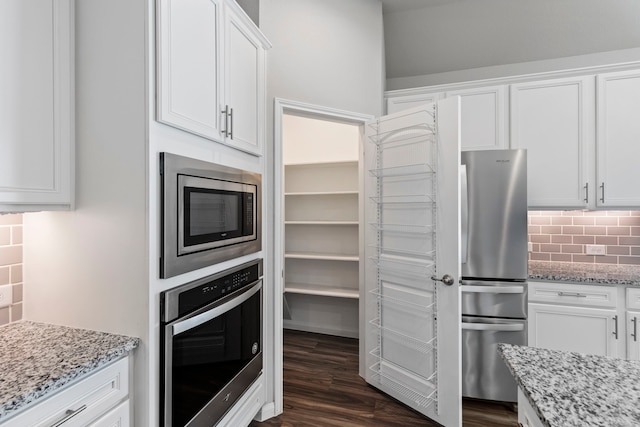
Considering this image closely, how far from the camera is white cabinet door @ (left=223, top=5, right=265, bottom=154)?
1.67m

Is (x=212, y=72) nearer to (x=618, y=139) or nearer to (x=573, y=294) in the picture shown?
(x=573, y=294)

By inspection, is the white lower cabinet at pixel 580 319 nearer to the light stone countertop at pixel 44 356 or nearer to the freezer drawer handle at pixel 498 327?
the freezer drawer handle at pixel 498 327

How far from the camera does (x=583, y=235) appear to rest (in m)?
2.85

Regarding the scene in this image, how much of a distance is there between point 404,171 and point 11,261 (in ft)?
7.19

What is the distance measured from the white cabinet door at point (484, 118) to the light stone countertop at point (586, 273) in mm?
1071

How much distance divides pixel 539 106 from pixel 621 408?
259 cm

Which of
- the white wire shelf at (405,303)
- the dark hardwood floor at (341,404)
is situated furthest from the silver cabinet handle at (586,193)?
the dark hardwood floor at (341,404)

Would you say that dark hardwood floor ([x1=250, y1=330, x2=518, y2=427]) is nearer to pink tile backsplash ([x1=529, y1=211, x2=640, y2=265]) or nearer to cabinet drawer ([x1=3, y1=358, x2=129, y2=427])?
cabinet drawer ([x1=3, y1=358, x2=129, y2=427])

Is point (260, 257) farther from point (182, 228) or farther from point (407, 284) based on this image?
point (407, 284)

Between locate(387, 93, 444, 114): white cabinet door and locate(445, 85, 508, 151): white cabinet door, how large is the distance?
0.20 meters

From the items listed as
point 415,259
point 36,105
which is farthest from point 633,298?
point 36,105

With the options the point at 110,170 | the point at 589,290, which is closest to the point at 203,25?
the point at 110,170

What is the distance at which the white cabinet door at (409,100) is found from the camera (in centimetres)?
294

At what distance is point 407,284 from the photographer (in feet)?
7.67
